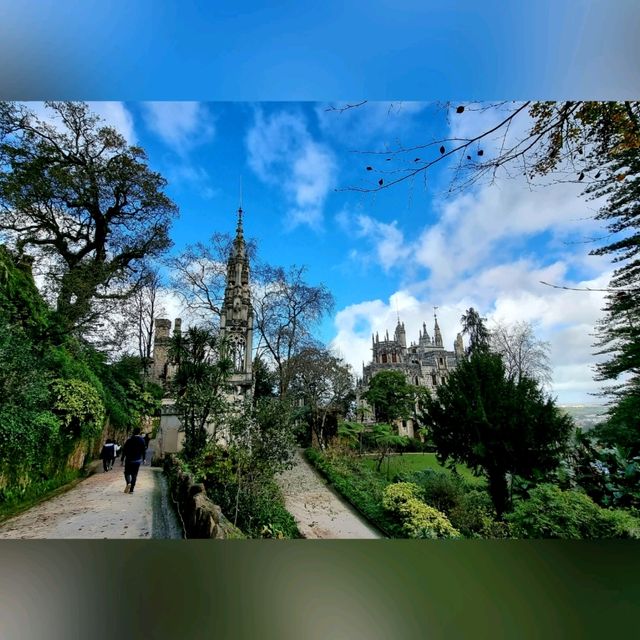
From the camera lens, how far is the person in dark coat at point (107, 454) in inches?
159

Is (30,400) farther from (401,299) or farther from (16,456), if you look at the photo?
(401,299)

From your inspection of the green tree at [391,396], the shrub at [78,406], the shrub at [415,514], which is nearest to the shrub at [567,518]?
the shrub at [415,514]

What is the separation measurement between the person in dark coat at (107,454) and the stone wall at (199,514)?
819mm

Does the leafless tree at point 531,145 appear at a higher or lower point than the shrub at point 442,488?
higher

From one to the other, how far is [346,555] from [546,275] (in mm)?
3085

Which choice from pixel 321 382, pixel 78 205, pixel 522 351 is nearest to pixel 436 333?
pixel 522 351

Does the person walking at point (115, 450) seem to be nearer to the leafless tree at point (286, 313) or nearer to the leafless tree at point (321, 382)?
the leafless tree at point (286, 313)

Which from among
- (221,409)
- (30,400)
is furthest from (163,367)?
(30,400)

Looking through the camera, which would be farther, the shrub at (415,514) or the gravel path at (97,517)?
the shrub at (415,514)

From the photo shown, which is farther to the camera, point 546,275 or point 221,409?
point 221,409

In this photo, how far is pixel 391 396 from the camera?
4.75 metres

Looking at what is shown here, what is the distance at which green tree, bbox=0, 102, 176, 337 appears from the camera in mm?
3461

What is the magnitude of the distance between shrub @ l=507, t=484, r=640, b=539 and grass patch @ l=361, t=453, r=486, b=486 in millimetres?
429
